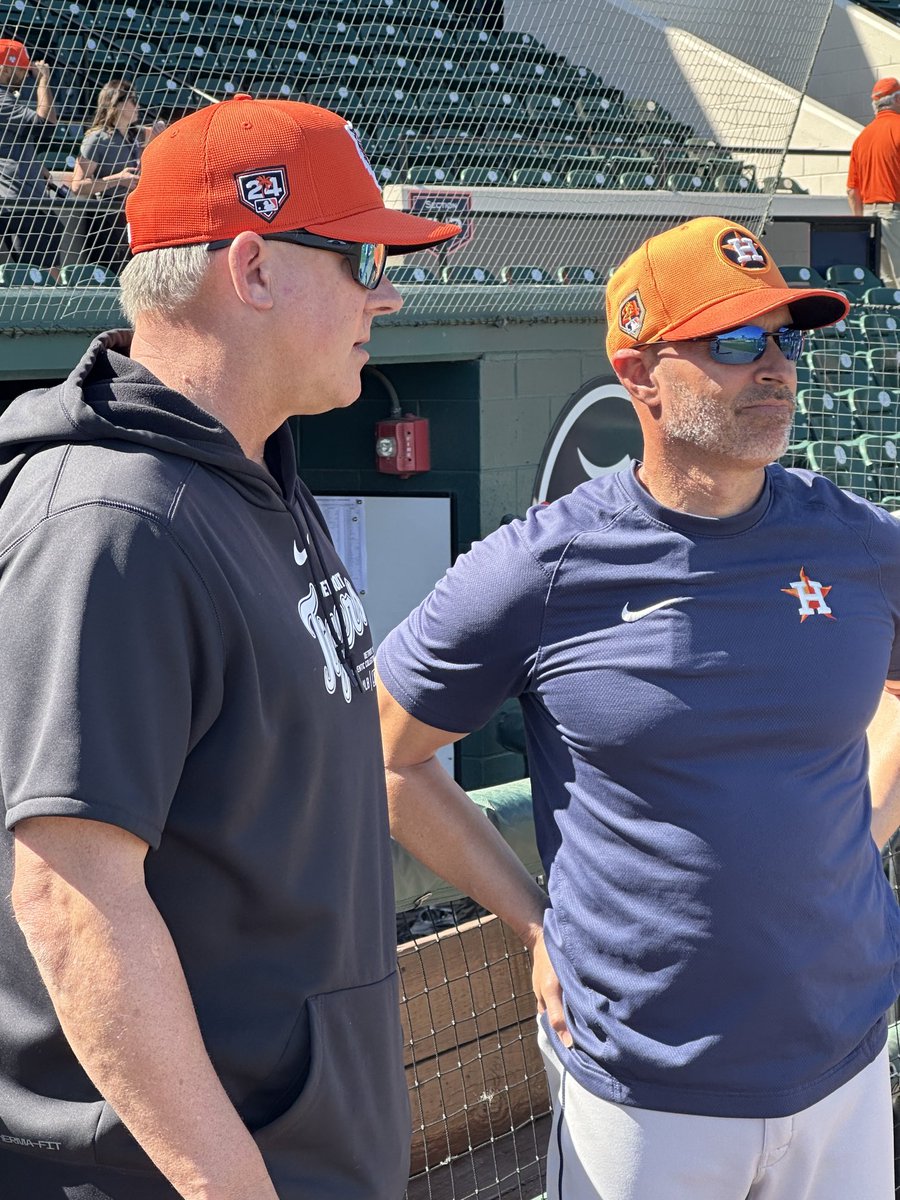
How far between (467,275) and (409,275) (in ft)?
1.21

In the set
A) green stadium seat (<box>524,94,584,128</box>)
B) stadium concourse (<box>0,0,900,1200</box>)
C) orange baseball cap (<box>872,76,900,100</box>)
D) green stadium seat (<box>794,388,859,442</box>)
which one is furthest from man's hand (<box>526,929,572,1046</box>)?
orange baseball cap (<box>872,76,900,100</box>)

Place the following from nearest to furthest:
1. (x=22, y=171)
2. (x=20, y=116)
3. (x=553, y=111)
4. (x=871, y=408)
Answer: (x=22, y=171) < (x=20, y=116) < (x=871, y=408) < (x=553, y=111)

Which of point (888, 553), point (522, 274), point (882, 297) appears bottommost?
point (888, 553)

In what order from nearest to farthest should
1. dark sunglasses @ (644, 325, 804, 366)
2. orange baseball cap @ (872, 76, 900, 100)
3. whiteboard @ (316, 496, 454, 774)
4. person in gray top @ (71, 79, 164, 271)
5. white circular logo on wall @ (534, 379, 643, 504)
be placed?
1. dark sunglasses @ (644, 325, 804, 366)
2. person in gray top @ (71, 79, 164, 271)
3. whiteboard @ (316, 496, 454, 774)
4. white circular logo on wall @ (534, 379, 643, 504)
5. orange baseball cap @ (872, 76, 900, 100)

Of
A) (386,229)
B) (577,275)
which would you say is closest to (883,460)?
(577,275)

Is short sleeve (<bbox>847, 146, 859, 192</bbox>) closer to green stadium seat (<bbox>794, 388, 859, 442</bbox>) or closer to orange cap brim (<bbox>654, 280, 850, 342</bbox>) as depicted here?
green stadium seat (<bbox>794, 388, 859, 442</bbox>)

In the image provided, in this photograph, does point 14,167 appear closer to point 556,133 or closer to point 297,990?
point 556,133

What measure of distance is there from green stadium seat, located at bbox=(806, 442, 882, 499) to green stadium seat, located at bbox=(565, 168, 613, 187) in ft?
7.14

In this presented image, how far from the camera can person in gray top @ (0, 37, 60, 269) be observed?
19.9 feet

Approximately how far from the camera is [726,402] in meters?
1.94

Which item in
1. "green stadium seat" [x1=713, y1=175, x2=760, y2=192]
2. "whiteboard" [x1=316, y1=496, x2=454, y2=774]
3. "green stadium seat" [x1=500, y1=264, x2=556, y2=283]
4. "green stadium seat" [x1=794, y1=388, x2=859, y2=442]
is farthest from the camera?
"green stadium seat" [x1=713, y1=175, x2=760, y2=192]

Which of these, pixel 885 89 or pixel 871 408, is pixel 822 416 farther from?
pixel 885 89

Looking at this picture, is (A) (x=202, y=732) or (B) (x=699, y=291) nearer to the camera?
(A) (x=202, y=732)

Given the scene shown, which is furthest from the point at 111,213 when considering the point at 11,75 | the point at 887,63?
the point at 887,63
